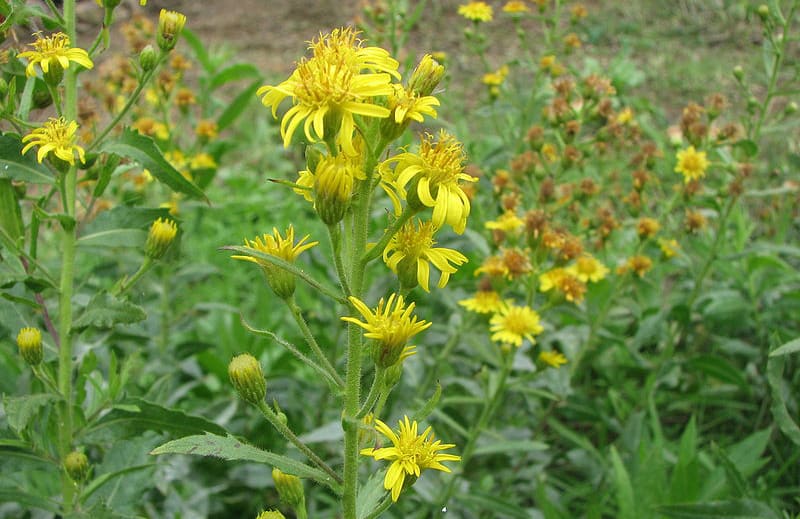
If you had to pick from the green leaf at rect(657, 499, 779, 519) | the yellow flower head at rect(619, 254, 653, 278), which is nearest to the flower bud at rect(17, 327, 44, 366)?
the green leaf at rect(657, 499, 779, 519)

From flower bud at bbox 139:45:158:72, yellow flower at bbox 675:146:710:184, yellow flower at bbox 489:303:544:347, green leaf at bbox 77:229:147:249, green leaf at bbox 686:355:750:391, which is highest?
flower bud at bbox 139:45:158:72

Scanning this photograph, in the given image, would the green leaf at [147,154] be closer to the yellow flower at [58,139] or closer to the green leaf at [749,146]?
the yellow flower at [58,139]

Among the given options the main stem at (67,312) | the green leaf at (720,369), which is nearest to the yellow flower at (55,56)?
the main stem at (67,312)

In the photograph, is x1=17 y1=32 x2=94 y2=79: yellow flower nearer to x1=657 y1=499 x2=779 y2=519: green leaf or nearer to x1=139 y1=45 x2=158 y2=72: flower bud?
x1=139 y1=45 x2=158 y2=72: flower bud

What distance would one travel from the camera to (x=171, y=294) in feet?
12.1

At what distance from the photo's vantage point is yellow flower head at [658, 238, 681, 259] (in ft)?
11.8

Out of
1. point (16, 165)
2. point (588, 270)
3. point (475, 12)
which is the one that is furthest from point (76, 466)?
point (475, 12)

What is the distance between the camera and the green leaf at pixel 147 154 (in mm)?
2195

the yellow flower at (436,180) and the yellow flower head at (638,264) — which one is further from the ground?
the yellow flower at (436,180)

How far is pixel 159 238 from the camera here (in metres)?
Result: 2.31

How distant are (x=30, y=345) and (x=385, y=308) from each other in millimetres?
1045

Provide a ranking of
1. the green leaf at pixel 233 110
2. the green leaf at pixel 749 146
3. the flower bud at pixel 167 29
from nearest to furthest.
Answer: the flower bud at pixel 167 29
the green leaf at pixel 749 146
the green leaf at pixel 233 110

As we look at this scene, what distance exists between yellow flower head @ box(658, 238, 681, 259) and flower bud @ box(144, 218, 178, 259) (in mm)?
2261

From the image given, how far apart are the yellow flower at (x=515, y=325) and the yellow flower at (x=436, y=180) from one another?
125cm
